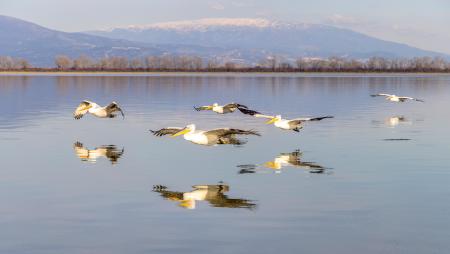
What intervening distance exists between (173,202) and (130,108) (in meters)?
37.0

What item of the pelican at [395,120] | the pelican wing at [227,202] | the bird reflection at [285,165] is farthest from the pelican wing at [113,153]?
the pelican at [395,120]

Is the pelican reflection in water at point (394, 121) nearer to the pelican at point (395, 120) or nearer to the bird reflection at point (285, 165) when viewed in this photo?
the pelican at point (395, 120)

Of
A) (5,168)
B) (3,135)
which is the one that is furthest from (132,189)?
(3,135)

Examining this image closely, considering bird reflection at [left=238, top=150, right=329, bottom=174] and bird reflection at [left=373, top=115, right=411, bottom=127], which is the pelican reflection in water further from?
bird reflection at [left=238, top=150, right=329, bottom=174]

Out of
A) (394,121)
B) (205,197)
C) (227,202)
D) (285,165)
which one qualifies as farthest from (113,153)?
(394,121)

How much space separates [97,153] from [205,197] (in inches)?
388

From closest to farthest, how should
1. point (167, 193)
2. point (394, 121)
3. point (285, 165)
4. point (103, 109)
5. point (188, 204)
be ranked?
point (188, 204) < point (167, 193) < point (285, 165) < point (103, 109) < point (394, 121)

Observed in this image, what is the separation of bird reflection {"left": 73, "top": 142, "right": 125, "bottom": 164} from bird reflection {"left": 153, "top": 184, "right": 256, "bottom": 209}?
19.0 feet

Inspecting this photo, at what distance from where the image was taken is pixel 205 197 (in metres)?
18.3

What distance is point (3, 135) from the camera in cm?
3362

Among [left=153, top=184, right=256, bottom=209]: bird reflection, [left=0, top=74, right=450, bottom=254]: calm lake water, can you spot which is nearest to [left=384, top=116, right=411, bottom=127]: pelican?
[left=0, top=74, right=450, bottom=254]: calm lake water

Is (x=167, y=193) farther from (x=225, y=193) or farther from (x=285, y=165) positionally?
(x=285, y=165)

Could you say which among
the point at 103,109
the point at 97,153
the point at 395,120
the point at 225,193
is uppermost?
the point at 103,109

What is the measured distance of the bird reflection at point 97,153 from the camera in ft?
84.2
